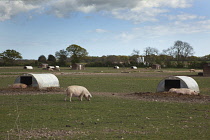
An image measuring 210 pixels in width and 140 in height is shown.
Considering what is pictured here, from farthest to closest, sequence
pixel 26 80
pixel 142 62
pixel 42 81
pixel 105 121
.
A: pixel 142 62 < pixel 26 80 < pixel 42 81 < pixel 105 121

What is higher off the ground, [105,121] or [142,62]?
[142,62]

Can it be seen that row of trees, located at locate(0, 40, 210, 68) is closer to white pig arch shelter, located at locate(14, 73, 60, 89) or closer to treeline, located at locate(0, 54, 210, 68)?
treeline, located at locate(0, 54, 210, 68)

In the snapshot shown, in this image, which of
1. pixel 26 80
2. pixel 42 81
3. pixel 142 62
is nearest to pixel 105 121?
pixel 42 81

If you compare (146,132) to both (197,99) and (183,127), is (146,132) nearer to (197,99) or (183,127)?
(183,127)

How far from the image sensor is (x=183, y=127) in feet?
37.6

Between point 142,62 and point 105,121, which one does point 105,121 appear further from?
point 142,62

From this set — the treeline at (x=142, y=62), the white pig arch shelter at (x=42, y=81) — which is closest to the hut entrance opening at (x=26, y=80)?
the white pig arch shelter at (x=42, y=81)

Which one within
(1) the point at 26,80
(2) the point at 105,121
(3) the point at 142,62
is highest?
(3) the point at 142,62

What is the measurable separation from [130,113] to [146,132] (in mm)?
3922

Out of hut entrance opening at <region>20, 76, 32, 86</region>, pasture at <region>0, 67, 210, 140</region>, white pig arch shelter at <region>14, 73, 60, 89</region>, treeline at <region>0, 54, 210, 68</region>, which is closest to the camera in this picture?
pasture at <region>0, 67, 210, 140</region>

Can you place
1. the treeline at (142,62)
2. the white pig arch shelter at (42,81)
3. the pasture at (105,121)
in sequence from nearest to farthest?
the pasture at (105,121) < the white pig arch shelter at (42,81) < the treeline at (142,62)

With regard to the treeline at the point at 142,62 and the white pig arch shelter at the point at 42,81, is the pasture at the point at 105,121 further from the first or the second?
the treeline at the point at 142,62

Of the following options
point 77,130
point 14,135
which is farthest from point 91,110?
point 14,135

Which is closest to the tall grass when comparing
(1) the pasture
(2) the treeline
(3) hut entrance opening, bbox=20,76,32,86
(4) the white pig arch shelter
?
(1) the pasture
